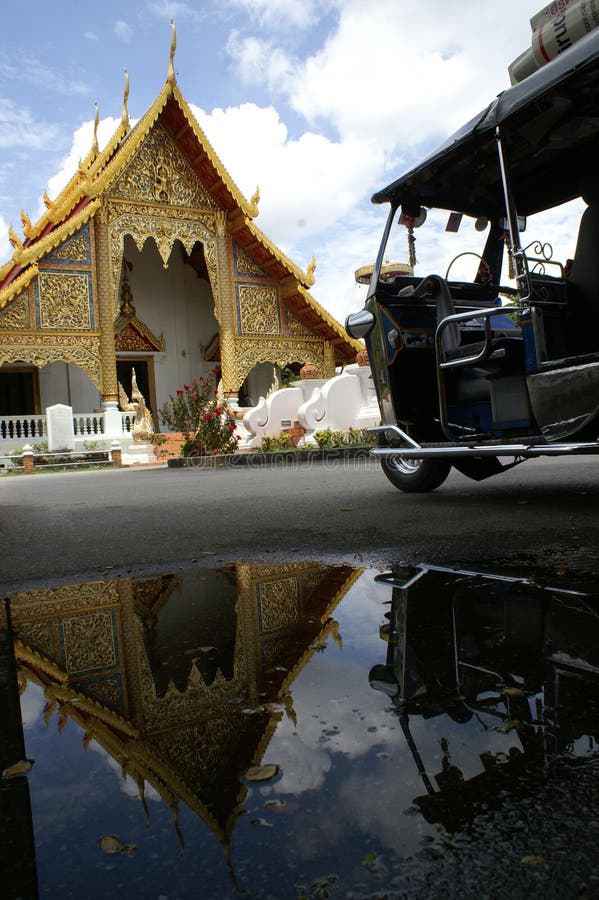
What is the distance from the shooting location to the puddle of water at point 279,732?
2.38 ft

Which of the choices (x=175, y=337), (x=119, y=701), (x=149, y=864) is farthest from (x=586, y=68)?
(x=175, y=337)

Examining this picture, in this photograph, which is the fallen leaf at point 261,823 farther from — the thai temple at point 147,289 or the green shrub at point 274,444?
the thai temple at point 147,289

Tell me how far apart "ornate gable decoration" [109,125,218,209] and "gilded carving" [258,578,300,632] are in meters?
17.0

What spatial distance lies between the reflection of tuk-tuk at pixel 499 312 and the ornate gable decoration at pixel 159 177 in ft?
47.6

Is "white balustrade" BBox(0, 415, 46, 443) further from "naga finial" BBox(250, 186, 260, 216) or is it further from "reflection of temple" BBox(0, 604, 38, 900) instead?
"reflection of temple" BBox(0, 604, 38, 900)

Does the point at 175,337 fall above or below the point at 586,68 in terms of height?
above

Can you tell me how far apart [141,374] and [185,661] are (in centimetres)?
2098

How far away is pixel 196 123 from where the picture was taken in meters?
17.3

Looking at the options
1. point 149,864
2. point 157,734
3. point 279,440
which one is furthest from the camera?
point 279,440

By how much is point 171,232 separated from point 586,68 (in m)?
16.2

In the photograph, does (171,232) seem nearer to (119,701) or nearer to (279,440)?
(279,440)

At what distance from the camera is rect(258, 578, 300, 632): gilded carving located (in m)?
1.71

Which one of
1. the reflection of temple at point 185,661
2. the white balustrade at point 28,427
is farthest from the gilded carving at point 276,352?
the reflection of temple at point 185,661

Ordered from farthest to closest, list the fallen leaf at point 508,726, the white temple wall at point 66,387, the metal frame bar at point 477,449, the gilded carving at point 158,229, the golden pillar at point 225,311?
the white temple wall at point 66,387 → the golden pillar at point 225,311 → the gilded carving at point 158,229 → the metal frame bar at point 477,449 → the fallen leaf at point 508,726
